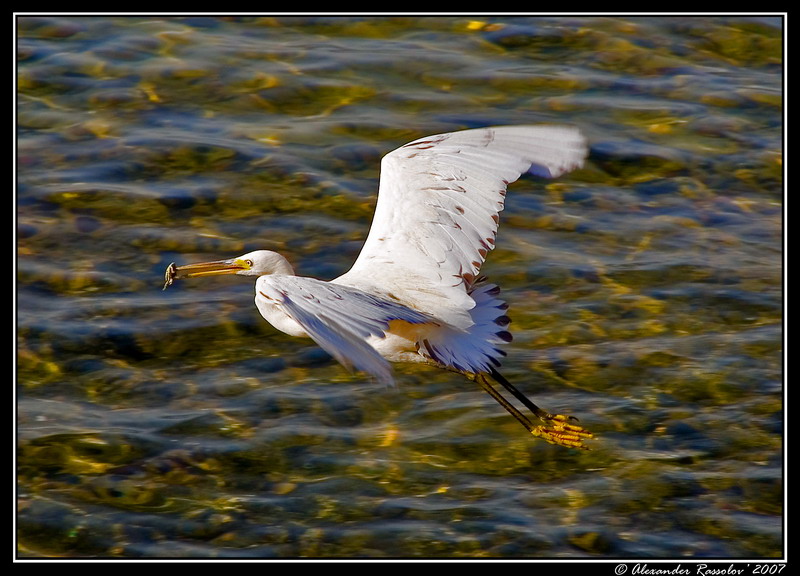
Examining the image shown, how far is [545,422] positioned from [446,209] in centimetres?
143

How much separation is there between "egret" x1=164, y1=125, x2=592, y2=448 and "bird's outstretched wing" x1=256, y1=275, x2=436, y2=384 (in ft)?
0.64

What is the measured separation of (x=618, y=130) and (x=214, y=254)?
3704mm

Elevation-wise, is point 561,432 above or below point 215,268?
below

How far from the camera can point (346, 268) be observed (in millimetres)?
8102

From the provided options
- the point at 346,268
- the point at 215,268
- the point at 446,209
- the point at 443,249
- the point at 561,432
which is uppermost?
the point at 446,209

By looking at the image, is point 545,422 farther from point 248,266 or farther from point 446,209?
point 248,266

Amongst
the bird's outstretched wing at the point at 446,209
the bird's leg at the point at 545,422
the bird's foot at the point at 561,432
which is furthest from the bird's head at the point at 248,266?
the bird's foot at the point at 561,432

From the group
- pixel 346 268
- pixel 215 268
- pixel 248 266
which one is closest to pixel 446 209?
pixel 248 266

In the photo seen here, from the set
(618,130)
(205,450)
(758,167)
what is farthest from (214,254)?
(758,167)

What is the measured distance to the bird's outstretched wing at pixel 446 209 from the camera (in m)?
5.88

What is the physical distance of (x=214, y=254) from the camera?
8.27 m

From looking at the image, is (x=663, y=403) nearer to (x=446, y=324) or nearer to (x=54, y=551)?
(x=446, y=324)

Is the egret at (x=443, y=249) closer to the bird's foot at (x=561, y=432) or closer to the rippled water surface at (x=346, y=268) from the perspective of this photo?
the bird's foot at (x=561, y=432)

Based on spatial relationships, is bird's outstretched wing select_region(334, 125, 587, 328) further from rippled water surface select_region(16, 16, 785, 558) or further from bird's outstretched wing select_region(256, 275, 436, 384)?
rippled water surface select_region(16, 16, 785, 558)
